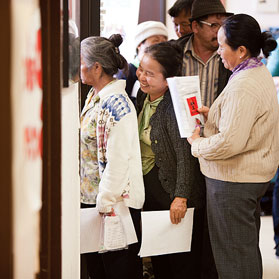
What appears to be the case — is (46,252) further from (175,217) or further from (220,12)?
(220,12)

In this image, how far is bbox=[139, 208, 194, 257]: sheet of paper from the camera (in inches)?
89.7

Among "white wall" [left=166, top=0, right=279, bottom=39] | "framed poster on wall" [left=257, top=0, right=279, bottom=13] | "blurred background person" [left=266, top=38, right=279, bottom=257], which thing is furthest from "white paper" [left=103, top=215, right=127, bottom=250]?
"framed poster on wall" [left=257, top=0, right=279, bottom=13]

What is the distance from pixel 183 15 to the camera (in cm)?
299

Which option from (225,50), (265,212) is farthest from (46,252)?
(265,212)

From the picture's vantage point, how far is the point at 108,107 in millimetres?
2189

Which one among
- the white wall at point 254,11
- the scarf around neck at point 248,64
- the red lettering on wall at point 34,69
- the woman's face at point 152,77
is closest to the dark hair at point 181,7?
the woman's face at point 152,77

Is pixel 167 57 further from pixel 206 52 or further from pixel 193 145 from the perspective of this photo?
pixel 193 145

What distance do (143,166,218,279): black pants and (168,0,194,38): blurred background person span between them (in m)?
1.01

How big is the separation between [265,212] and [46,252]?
3.91 metres

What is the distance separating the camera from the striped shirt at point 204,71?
2.55 m

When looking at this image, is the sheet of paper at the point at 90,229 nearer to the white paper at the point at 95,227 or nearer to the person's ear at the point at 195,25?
the white paper at the point at 95,227

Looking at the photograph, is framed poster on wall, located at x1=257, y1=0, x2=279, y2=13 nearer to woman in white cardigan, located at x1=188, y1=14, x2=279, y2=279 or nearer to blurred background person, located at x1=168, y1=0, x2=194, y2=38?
blurred background person, located at x1=168, y1=0, x2=194, y2=38

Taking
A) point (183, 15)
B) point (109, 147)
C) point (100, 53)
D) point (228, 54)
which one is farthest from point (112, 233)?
point (183, 15)

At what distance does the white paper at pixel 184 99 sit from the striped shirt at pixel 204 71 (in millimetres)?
275
